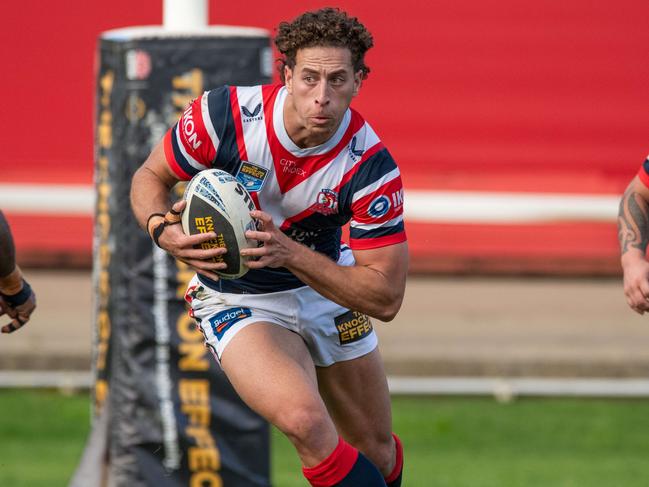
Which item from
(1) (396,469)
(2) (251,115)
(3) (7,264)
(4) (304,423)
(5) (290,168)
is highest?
(2) (251,115)

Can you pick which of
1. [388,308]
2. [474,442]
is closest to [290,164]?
[388,308]

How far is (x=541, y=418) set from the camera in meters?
10.2

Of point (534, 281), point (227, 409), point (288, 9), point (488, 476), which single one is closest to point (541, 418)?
point (488, 476)

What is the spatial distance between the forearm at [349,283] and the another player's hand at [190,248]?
0.30 metres

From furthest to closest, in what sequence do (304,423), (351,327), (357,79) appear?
(351,327)
(357,79)
(304,423)

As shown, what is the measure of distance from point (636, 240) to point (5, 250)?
8.87 ft

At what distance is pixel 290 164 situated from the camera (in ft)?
18.7

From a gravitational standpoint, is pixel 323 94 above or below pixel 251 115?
above

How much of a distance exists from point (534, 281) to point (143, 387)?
806 centimetres

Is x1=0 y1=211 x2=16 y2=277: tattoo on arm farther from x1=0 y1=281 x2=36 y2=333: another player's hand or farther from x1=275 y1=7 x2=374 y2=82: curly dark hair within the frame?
x1=275 y1=7 x2=374 y2=82: curly dark hair

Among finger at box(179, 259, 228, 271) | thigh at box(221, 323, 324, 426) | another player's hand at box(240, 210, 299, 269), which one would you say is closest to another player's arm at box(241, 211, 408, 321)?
another player's hand at box(240, 210, 299, 269)

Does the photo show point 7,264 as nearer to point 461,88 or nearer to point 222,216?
point 222,216

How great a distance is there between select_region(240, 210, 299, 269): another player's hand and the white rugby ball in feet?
0.20

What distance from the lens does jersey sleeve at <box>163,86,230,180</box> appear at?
5711 mm
